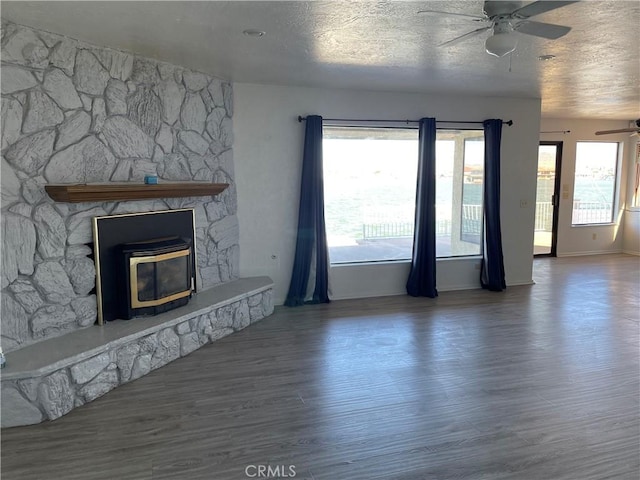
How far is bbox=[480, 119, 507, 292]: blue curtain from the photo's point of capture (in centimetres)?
639

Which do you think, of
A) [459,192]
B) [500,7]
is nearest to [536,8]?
[500,7]

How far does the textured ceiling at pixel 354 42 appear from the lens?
9.84 ft

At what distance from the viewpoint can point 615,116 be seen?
8.70m

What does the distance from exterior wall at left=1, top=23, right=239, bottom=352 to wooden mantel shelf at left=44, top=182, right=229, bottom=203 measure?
20 centimetres

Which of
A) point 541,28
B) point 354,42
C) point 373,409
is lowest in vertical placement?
point 373,409

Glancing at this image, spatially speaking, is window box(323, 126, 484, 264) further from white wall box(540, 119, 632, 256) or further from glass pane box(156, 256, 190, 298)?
white wall box(540, 119, 632, 256)

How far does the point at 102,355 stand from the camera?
3410 mm

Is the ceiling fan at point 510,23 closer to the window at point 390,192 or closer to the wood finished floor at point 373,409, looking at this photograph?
the wood finished floor at point 373,409

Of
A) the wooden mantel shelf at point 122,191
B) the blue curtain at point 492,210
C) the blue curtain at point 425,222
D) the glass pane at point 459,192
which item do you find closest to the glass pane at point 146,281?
the wooden mantel shelf at point 122,191

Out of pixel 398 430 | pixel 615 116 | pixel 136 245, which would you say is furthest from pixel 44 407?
pixel 615 116

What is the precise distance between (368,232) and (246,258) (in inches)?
63.9

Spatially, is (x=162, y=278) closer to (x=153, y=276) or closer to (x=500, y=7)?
(x=153, y=276)

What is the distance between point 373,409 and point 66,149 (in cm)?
291

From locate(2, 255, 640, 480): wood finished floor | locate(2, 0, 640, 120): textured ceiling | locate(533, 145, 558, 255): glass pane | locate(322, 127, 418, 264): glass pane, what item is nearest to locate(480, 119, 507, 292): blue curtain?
locate(2, 0, 640, 120): textured ceiling
